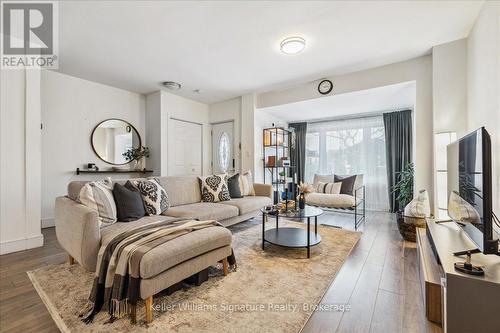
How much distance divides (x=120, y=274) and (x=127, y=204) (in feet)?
3.10

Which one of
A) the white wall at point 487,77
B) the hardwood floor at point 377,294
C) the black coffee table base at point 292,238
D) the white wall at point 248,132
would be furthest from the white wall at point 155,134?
the white wall at point 487,77

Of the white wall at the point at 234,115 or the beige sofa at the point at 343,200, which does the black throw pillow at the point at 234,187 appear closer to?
the beige sofa at the point at 343,200

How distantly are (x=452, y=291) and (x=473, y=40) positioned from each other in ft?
9.25

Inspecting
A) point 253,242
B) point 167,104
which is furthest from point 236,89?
point 253,242

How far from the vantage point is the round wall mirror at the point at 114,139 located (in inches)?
157

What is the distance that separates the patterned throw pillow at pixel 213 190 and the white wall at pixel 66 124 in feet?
6.95

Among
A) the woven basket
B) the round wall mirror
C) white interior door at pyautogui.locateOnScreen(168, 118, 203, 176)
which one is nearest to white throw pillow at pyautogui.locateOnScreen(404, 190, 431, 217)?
the woven basket

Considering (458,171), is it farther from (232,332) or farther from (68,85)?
(68,85)

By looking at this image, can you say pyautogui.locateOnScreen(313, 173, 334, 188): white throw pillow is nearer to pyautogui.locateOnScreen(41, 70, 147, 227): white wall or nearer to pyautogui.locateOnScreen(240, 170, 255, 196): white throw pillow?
pyautogui.locateOnScreen(240, 170, 255, 196): white throw pillow

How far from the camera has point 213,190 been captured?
10.9 ft

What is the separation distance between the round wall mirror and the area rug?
8.02ft

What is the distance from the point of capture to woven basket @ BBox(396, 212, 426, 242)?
2.63 m

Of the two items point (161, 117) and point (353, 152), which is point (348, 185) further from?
point (161, 117)

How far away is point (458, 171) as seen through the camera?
1.68 metres
